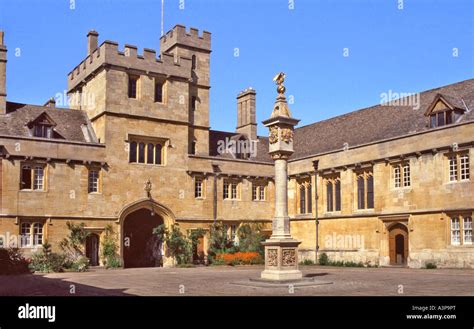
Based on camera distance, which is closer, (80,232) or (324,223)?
(80,232)

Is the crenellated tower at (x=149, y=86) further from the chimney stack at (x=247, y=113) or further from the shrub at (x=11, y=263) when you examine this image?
the shrub at (x=11, y=263)

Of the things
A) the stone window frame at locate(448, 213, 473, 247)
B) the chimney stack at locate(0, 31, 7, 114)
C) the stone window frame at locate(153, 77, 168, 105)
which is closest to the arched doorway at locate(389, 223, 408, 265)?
the stone window frame at locate(448, 213, 473, 247)

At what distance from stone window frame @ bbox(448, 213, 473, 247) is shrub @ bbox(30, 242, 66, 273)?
62.1 feet

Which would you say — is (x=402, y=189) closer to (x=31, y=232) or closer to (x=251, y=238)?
(x=251, y=238)

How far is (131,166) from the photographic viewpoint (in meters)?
33.1

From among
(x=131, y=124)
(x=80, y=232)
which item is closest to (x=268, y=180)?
(x=131, y=124)

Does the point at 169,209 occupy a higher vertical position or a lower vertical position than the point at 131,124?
lower

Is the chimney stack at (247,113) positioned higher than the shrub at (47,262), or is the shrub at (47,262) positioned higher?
the chimney stack at (247,113)

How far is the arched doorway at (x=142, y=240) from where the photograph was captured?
34531 millimetres

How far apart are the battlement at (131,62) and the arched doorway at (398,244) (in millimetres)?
15314

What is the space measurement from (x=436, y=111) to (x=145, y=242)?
60.1ft

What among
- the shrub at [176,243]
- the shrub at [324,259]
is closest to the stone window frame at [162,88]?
the shrub at [176,243]

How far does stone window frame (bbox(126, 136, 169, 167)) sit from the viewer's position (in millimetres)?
33500
